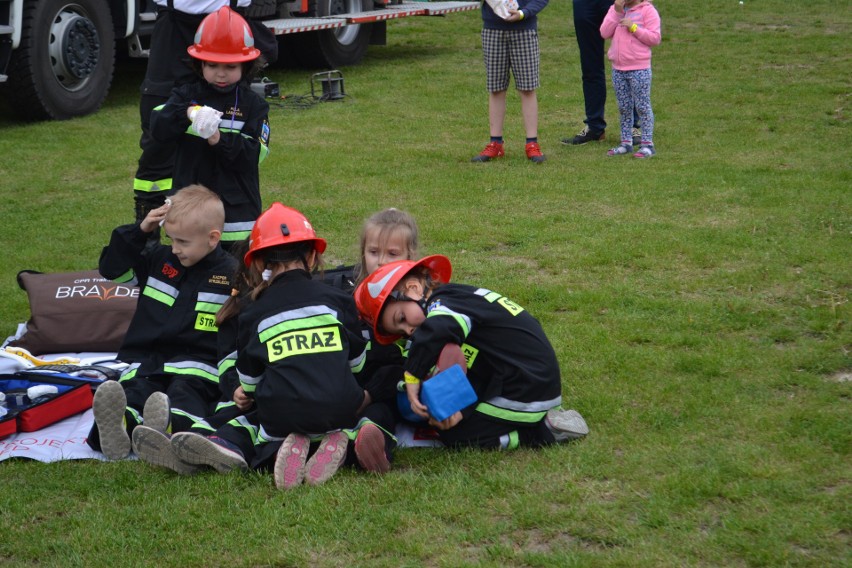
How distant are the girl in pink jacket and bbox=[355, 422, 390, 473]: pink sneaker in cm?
556

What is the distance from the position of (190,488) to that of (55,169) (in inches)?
229

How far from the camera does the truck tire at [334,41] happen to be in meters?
13.0

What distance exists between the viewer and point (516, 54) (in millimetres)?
8430

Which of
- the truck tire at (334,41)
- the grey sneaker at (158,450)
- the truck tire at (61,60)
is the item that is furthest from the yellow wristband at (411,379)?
the truck tire at (334,41)

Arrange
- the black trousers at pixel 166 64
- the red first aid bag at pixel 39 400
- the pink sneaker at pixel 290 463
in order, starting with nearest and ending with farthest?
the pink sneaker at pixel 290 463, the red first aid bag at pixel 39 400, the black trousers at pixel 166 64

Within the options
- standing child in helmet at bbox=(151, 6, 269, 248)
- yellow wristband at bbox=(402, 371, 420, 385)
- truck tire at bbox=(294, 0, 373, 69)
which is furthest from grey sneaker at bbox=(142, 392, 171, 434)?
truck tire at bbox=(294, 0, 373, 69)

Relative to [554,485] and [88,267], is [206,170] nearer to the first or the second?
[88,267]

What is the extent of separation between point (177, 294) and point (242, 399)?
0.75 metres

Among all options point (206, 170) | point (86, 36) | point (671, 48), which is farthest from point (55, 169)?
point (671, 48)

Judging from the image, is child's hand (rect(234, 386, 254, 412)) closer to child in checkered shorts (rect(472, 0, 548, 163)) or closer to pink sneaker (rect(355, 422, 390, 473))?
pink sneaker (rect(355, 422, 390, 473))

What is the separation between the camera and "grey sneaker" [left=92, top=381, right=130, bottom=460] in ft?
12.7

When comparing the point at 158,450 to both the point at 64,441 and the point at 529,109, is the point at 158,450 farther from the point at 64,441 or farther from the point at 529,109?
the point at 529,109

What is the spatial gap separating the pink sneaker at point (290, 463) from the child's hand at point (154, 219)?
121 cm

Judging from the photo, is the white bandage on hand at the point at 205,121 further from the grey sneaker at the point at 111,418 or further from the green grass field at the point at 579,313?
the green grass field at the point at 579,313
